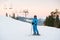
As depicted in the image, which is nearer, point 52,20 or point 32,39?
point 32,39

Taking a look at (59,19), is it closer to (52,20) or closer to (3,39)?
(52,20)

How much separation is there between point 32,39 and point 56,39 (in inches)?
63.0

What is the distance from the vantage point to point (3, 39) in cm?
1563

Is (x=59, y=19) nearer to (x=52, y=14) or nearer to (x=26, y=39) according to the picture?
(x=52, y=14)

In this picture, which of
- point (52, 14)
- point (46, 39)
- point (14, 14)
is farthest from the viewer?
point (52, 14)

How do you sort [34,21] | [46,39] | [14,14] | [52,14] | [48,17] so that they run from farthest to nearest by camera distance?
[52,14] < [48,17] < [14,14] < [34,21] < [46,39]

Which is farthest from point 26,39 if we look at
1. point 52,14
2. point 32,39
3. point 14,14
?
point 52,14

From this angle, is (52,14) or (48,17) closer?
(48,17)

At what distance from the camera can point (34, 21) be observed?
17781 millimetres

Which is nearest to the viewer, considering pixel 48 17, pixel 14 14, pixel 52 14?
pixel 14 14

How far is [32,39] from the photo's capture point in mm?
15555

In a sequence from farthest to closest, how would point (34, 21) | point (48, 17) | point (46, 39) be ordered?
point (48, 17) → point (34, 21) → point (46, 39)

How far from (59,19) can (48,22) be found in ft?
8.18

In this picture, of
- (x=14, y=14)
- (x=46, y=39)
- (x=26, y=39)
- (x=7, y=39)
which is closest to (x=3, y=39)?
(x=7, y=39)
